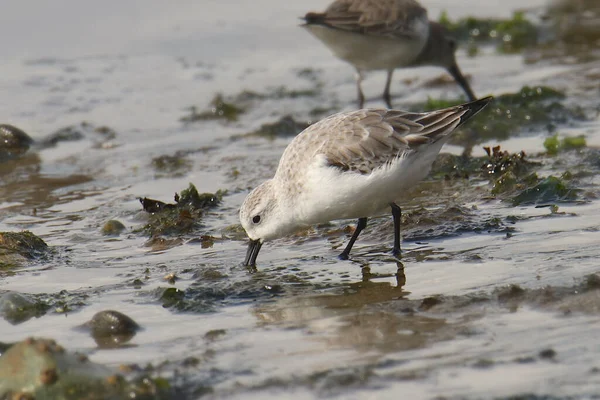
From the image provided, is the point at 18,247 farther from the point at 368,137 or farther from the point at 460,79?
the point at 460,79

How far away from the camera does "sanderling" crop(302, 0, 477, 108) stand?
10336mm

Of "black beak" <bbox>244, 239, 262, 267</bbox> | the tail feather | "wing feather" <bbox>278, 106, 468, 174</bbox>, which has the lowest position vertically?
"black beak" <bbox>244, 239, 262, 267</bbox>

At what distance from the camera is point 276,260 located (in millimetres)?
6426

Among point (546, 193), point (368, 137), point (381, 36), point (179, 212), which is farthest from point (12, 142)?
point (546, 193)

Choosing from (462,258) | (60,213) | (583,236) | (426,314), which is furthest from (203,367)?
(60,213)

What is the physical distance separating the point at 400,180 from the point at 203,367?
88.1 inches

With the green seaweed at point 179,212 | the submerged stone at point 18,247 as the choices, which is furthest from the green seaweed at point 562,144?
the submerged stone at point 18,247

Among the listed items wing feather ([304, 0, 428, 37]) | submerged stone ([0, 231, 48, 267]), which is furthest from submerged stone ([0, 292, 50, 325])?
wing feather ([304, 0, 428, 37])

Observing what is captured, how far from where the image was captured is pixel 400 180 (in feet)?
20.5

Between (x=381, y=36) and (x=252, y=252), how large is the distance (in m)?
4.97

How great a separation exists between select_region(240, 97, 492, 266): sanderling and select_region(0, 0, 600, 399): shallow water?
0.30m

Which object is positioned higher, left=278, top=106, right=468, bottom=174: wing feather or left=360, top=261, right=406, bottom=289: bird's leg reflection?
left=278, top=106, right=468, bottom=174: wing feather

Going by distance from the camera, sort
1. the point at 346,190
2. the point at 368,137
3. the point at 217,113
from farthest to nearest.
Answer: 1. the point at 217,113
2. the point at 368,137
3. the point at 346,190

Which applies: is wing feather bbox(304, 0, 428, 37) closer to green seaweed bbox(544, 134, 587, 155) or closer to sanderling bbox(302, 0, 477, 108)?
sanderling bbox(302, 0, 477, 108)
